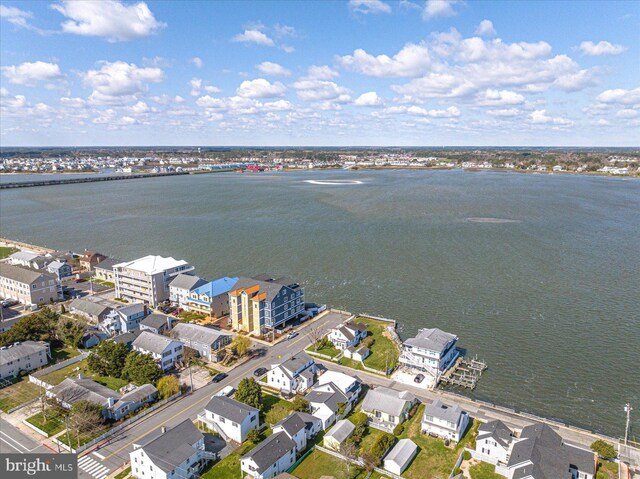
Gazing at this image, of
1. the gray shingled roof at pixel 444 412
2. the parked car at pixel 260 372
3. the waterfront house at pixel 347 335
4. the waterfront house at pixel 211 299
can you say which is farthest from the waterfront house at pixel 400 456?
the waterfront house at pixel 211 299

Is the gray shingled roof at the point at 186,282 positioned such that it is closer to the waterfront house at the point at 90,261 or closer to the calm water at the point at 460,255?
the calm water at the point at 460,255

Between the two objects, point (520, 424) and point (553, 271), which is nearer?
point (520, 424)

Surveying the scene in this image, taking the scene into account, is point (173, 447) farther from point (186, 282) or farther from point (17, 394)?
point (186, 282)

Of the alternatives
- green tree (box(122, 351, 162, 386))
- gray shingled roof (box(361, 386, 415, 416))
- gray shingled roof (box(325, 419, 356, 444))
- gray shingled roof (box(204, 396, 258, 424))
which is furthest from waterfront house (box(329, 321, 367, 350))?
green tree (box(122, 351, 162, 386))

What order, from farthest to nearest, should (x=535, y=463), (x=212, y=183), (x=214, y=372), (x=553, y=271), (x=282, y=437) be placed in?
(x=212, y=183)
(x=553, y=271)
(x=214, y=372)
(x=282, y=437)
(x=535, y=463)

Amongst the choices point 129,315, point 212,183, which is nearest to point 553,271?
point 129,315

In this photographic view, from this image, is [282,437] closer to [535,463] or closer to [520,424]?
[535,463]
